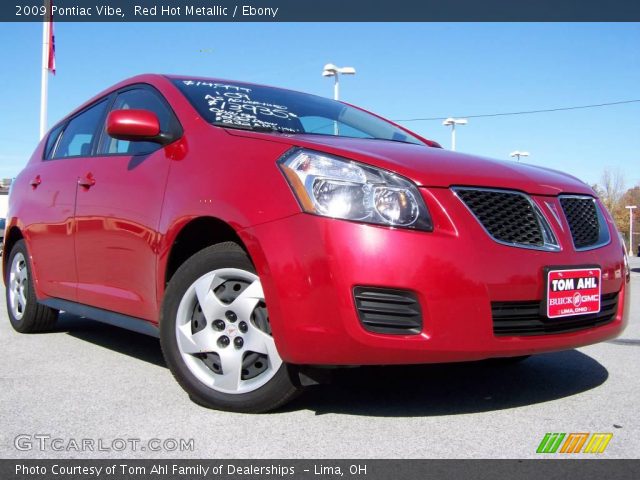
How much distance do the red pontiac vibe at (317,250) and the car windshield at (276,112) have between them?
2cm

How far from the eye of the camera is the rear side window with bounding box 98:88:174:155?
3.51 metres

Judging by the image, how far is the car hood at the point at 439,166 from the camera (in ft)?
8.79

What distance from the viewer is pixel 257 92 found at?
3857mm

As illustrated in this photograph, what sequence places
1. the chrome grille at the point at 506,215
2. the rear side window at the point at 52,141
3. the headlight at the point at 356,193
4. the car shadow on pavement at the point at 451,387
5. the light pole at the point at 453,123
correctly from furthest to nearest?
1. the light pole at the point at 453,123
2. the rear side window at the point at 52,141
3. the car shadow on pavement at the point at 451,387
4. the chrome grille at the point at 506,215
5. the headlight at the point at 356,193

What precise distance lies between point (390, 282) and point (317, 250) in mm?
292

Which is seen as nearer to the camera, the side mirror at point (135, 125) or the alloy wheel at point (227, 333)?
the alloy wheel at point (227, 333)

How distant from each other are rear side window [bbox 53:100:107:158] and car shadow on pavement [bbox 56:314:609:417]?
1.34m

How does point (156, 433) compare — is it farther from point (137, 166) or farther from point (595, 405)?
point (595, 405)

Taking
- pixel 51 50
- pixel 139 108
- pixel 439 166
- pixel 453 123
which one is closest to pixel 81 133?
pixel 139 108

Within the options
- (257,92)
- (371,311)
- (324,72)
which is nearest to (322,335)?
(371,311)

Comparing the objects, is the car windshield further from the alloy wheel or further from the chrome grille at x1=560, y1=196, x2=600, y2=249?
the chrome grille at x1=560, y1=196, x2=600, y2=249

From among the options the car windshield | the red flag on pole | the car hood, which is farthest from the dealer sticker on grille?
the red flag on pole

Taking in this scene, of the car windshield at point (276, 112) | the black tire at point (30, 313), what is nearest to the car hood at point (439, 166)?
the car windshield at point (276, 112)

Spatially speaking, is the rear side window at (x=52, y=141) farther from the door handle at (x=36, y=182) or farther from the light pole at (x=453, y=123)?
the light pole at (x=453, y=123)
